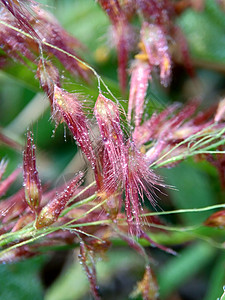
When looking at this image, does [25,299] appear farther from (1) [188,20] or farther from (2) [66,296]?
(1) [188,20]

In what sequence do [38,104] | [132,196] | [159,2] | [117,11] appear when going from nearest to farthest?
[132,196]
[117,11]
[159,2]
[38,104]

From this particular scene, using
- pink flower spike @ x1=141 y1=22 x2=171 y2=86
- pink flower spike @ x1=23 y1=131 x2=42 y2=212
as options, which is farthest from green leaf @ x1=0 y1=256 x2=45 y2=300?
pink flower spike @ x1=141 y1=22 x2=171 y2=86

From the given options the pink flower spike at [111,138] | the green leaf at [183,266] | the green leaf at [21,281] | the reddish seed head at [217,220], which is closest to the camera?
the pink flower spike at [111,138]

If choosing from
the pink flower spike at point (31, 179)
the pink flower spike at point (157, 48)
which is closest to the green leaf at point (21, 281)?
the pink flower spike at point (31, 179)

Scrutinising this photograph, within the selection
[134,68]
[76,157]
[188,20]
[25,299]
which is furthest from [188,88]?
[25,299]

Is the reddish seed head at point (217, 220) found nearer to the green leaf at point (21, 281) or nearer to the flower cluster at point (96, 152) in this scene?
the flower cluster at point (96, 152)

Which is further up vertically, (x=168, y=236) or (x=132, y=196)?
(x=132, y=196)
